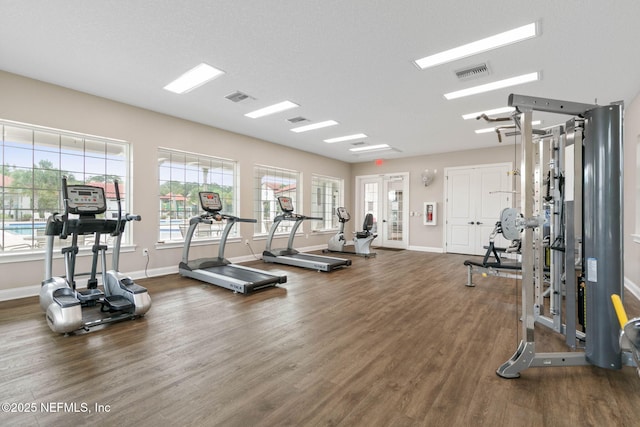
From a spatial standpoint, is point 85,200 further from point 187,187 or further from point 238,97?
point 187,187

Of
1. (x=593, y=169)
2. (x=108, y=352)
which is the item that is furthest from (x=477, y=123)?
(x=108, y=352)

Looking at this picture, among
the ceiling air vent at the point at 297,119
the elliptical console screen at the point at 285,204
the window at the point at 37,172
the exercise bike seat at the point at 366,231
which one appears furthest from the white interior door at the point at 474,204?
the window at the point at 37,172

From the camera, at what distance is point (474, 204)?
7988 millimetres

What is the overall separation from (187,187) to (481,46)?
17.0 feet

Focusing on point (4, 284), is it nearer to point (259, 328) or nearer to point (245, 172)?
point (259, 328)

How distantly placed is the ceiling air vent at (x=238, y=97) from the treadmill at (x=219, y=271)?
159 centimetres

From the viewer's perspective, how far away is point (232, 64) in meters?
3.50

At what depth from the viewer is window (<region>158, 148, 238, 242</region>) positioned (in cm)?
545

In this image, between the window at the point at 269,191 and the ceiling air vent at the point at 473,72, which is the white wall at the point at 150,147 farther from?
the ceiling air vent at the point at 473,72

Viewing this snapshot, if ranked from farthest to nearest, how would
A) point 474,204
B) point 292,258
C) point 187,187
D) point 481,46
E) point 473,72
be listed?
point 474,204, point 292,258, point 187,187, point 473,72, point 481,46

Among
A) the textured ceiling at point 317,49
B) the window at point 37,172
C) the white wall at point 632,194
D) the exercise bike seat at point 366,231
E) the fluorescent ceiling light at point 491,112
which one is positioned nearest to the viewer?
the textured ceiling at point 317,49

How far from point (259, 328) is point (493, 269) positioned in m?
3.48

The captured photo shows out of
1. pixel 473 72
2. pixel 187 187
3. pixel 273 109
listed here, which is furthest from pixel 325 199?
pixel 473 72

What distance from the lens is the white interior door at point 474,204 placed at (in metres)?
7.64
